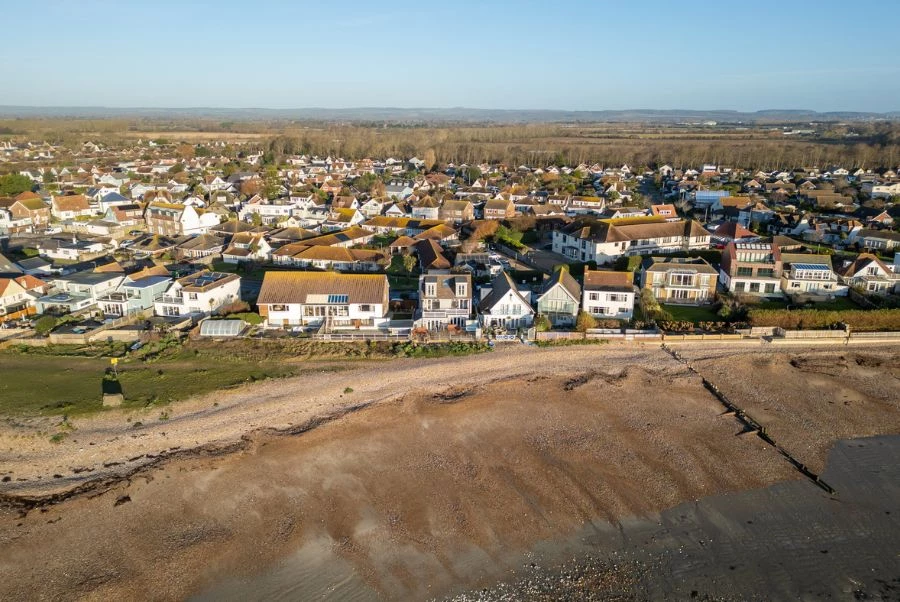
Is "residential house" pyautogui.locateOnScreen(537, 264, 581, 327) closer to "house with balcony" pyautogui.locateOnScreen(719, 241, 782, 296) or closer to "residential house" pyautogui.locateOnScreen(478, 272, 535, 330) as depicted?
"residential house" pyautogui.locateOnScreen(478, 272, 535, 330)

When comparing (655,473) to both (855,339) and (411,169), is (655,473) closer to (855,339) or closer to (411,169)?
(855,339)

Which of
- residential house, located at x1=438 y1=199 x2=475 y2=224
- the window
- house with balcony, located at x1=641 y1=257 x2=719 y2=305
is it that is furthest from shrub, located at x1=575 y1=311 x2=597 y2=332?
residential house, located at x1=438 y1=199 x2=475 y2=224

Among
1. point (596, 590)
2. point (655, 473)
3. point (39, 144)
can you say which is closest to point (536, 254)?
point (655, 473)

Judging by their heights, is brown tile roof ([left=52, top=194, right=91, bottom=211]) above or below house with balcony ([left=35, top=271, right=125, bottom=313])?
above

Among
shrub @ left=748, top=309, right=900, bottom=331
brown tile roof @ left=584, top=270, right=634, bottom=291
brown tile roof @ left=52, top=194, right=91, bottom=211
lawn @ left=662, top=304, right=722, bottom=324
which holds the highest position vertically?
brown tile roof @ left=52, top=194, right=91, bottom=211

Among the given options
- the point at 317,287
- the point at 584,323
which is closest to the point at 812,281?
the point at 584,323

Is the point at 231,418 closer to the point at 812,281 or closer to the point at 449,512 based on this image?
the point at 449,512

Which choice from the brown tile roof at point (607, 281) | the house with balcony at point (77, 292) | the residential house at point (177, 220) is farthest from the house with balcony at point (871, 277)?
the residential house at point (177, 220)
